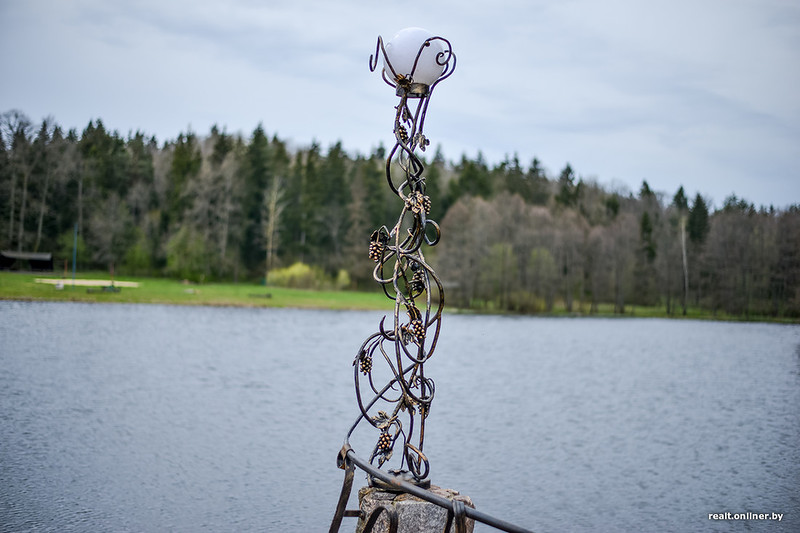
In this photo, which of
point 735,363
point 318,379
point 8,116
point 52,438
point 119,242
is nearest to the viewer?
point 52,438

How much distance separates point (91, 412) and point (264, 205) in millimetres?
61800

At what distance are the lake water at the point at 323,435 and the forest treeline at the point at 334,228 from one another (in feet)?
95.5

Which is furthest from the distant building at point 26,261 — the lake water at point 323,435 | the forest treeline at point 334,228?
the lake water at point 323,435

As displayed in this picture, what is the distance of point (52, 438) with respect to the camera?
11891 mm

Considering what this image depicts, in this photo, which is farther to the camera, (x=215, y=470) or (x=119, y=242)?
(x=119, y=242)

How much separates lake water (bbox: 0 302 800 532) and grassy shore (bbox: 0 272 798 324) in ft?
50.0

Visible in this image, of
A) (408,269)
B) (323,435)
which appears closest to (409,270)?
(408,269)

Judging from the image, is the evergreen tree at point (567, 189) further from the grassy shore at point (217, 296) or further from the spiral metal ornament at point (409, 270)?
the spiral metal ornament at point (409, 270)

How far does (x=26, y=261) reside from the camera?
5516 centimetres

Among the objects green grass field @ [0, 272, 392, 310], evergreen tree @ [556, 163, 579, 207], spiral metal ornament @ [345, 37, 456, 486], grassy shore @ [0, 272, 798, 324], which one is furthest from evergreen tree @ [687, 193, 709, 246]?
spiral metal ornament @ [345, 37, 456, 486]

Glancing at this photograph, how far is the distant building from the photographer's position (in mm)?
53281

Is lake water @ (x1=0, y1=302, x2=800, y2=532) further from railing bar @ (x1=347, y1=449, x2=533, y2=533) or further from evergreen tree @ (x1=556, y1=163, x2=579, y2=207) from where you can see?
evergreen tree @ (x1=556, y1=163, x2=579, y2=207)

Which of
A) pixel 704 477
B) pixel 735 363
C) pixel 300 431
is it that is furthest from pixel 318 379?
pixel 735 363

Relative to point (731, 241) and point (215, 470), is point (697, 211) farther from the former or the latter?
point (215, 470)
